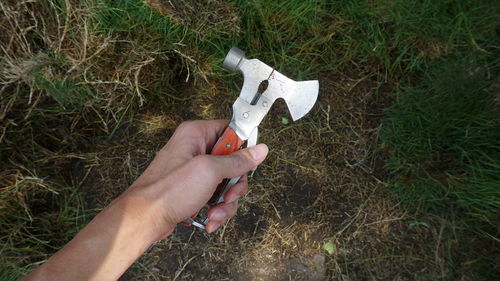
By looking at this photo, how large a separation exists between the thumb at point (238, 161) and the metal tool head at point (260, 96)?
0.27 feet

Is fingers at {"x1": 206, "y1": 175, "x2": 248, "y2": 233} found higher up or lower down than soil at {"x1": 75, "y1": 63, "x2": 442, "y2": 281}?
higher up

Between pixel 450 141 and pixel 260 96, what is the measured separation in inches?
43.5

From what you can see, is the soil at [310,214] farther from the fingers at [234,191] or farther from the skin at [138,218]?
the skin at [138,218]

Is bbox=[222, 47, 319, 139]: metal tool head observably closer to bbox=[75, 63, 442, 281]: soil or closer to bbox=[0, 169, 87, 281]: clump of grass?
bbox=[75, 63, 442, 281]: soil

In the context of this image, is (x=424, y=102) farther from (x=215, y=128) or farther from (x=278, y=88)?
(x=215, y=128)

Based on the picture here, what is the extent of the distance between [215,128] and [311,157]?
682mm

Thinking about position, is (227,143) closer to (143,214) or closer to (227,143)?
(227,143)

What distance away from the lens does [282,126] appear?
2.15m

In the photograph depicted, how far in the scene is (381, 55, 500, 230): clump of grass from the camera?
1.83 m

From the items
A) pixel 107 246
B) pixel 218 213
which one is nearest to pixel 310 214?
pixel 218 213

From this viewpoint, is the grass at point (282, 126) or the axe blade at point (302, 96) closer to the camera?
the axe blade at point (302, 96)

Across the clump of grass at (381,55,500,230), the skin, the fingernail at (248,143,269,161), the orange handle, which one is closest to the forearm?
the skin

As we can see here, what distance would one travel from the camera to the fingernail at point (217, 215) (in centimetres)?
171

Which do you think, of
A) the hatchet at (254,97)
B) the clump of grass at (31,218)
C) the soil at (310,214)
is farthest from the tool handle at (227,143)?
the clump of grass at (31,218)
